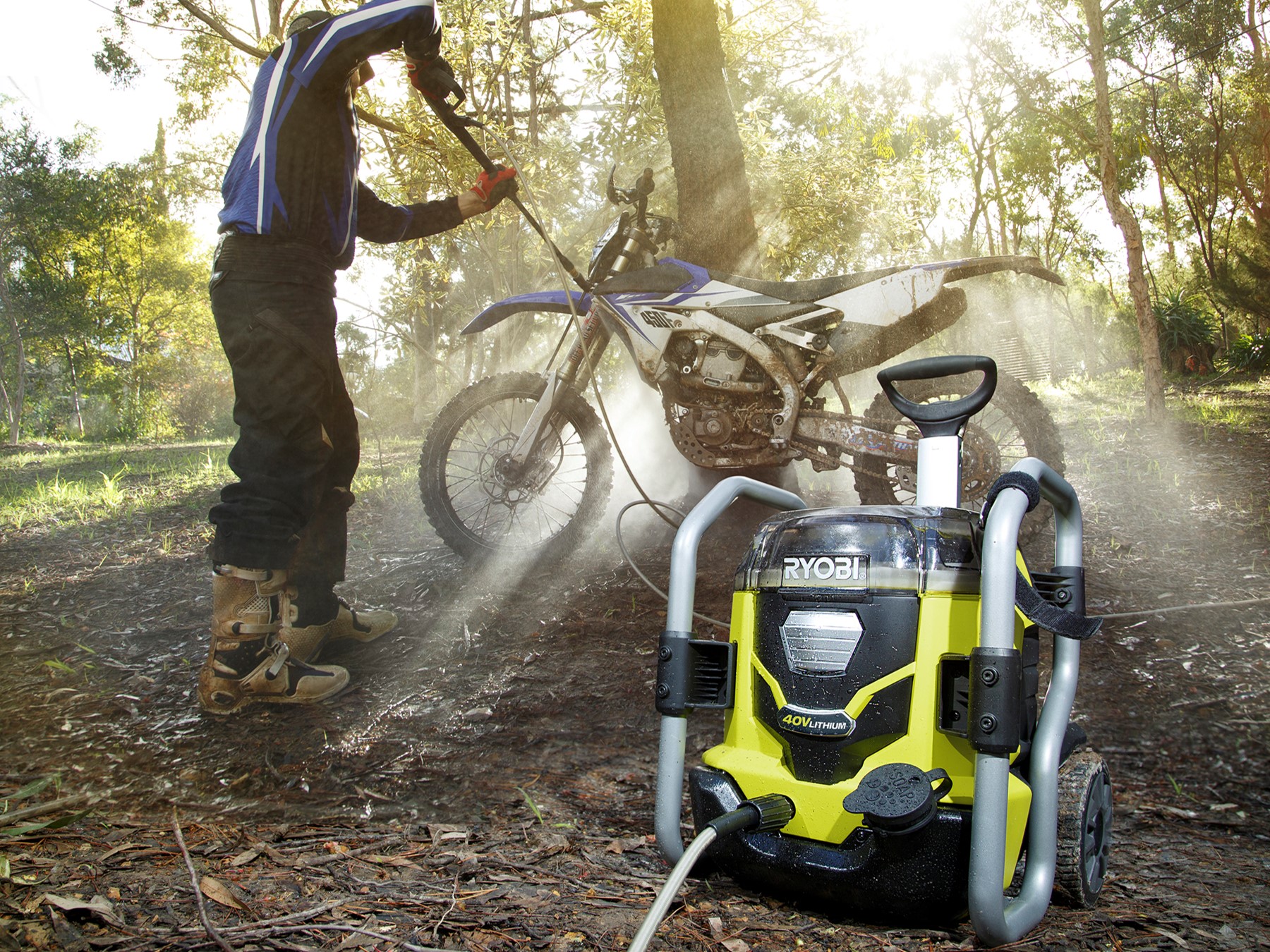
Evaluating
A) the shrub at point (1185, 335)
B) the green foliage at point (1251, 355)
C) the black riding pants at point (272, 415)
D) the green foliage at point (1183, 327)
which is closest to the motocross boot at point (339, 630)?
the black riding pants at point (272, 415)

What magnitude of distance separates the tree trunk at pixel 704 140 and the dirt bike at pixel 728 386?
0.64 m

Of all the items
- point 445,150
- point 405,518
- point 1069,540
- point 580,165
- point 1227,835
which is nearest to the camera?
point 1069,540

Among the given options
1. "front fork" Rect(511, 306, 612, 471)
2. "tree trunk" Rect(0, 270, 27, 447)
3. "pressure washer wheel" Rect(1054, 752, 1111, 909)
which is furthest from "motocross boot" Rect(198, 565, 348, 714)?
"tree trunk" Rect(0, 270, 27, 447)

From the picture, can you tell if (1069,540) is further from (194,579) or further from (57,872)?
(194,579)

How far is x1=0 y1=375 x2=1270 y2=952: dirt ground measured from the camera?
1.31 meters

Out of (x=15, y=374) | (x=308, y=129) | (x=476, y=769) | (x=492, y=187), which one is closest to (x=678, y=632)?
(x=476, y=769)

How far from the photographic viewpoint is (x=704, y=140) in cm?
445

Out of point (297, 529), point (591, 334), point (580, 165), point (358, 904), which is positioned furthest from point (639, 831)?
point (580, 165)

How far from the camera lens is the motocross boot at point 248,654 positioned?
2391 mm

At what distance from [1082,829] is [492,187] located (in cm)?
295

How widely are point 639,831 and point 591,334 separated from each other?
2.66 metres

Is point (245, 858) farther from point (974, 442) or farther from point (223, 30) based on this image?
point (223, 30)

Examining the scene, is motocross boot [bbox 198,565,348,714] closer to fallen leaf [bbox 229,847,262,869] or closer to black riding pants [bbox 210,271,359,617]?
black riding pants [bbox 210,271,359,617]

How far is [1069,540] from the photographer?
5.00ft
